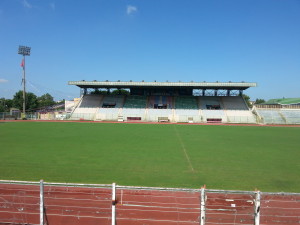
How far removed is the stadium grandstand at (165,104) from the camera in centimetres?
3978

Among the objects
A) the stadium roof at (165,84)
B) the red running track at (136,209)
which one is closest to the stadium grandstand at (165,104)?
the stadium roof at (165,84)

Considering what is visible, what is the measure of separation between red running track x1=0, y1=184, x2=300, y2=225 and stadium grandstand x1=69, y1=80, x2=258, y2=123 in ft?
107

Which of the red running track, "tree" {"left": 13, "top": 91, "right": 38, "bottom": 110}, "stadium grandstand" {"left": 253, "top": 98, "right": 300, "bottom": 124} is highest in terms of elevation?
"tree" {"left": 13, "top": 91, "right": 38, "bottom": 110}

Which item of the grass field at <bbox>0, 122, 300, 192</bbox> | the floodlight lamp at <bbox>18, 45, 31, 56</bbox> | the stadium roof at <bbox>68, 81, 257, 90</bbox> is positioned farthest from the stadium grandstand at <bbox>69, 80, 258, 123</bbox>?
the grass field at <bbox>0, 122, 300, 192</bbox>

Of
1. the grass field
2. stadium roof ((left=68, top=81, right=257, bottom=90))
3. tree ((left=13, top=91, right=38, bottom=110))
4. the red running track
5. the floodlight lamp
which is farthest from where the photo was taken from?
tree ((left=13, top=91, right=38, bottom=110))

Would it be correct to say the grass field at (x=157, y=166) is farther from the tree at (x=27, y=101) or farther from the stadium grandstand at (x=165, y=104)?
the tree at (x=27, y=101)

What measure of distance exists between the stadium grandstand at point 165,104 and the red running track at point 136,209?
107ft

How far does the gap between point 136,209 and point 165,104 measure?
39777 millimetres

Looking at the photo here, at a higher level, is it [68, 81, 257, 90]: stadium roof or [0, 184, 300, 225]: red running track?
[68, 81, 257, 90]: stadium roof

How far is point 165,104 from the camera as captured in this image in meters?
45.2

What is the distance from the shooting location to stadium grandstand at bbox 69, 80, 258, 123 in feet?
131

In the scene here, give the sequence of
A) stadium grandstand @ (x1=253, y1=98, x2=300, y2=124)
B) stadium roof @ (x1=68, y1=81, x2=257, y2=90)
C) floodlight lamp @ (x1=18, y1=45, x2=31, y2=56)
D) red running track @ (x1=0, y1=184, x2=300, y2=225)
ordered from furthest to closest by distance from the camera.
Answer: floodlight lamp @ (x1=18, y1=45, x2=31, y2=56) → stadium roof @ (x1=68, y1=81, x2=257, y2=90) → stadium grandstand @ (x1=253, y1=98, x2=300, y2=124) → red running track @ (x1=0, y1=184, x2=300, y2=225)

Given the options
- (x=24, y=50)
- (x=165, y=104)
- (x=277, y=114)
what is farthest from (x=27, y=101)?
(x=277, y=114)

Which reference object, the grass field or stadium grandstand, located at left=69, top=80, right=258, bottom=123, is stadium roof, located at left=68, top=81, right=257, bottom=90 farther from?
the grass field
